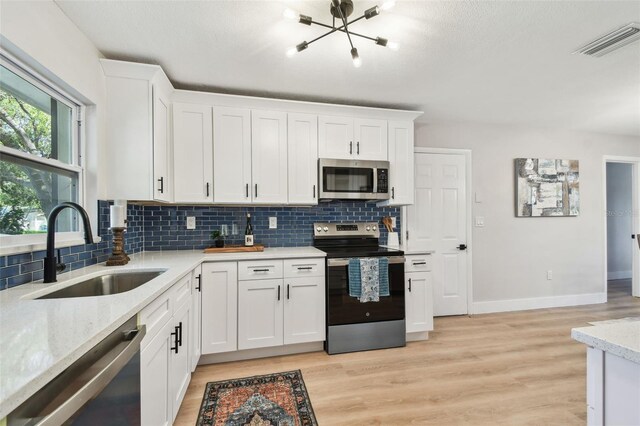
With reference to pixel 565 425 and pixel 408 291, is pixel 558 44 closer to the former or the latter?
pixel 408 291

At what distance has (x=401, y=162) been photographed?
3.20m

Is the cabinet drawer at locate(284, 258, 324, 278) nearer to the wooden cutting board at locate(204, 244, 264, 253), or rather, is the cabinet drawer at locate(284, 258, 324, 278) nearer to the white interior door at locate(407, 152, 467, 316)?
the wooden cutting board at locate(204, 244, 264, 253)

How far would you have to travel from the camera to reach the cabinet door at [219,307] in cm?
246

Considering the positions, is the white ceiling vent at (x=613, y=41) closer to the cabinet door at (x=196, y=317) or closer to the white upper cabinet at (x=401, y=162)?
the white upper cabinet at (x=401, y=162)

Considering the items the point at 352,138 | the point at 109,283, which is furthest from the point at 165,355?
the point at 352,138

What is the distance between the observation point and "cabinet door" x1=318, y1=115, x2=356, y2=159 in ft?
9.82

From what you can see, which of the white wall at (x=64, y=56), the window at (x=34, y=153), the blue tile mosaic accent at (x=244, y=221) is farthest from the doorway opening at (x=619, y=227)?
the window at (x=34, y=153)

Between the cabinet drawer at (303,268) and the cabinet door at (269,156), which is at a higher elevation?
the cabinet door at (269,156)

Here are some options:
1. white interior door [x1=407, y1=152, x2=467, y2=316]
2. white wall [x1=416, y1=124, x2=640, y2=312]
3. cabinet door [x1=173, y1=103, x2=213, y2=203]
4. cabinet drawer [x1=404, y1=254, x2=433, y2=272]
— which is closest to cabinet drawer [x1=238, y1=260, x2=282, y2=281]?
cabinet door [x1=173, y1=103, x2=213, y2=203]

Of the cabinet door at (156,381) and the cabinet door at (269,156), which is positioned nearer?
the cabinet door at (156,381)

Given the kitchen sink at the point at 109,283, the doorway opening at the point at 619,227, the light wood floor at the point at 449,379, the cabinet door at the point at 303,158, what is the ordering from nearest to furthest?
the kitchen sink at the point at 109,283
the light wood floor at the point at 449,379
the cabinet door at the point at 303,158
the doorway opening at the point at 619,227

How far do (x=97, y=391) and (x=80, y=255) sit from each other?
4.75 ft

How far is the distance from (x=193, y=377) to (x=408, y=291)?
202 centimetres

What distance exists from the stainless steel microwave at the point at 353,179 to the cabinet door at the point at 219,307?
115 centimetres
